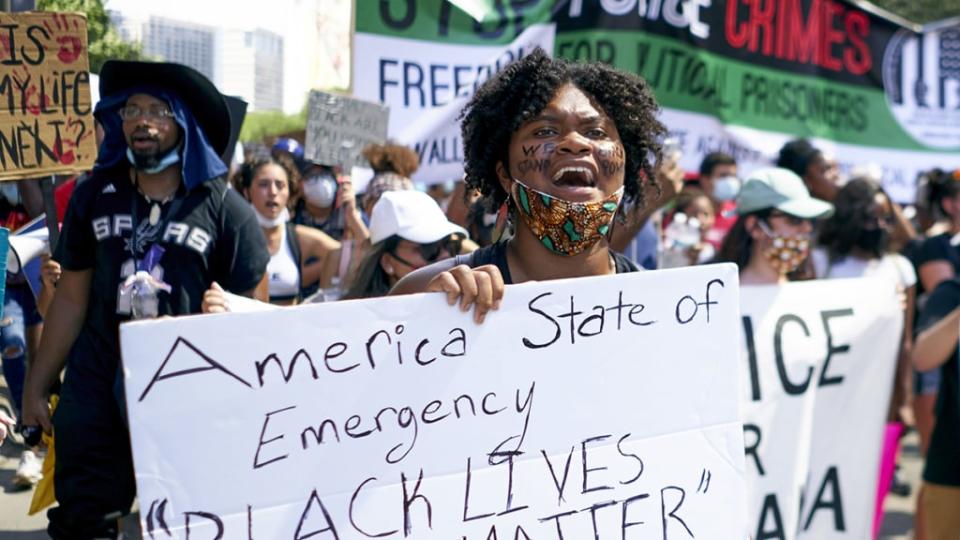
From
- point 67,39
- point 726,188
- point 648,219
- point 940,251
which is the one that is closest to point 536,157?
point 67,39

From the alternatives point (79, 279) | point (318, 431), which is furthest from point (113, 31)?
point (318, 431)

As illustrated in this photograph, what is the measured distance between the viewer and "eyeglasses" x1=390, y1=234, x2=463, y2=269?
164 inches

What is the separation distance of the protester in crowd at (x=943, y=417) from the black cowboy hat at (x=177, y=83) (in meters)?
2.50

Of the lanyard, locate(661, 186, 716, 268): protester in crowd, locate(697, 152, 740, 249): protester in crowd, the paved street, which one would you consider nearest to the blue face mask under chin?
the lanyard

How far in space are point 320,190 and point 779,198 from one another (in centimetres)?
309

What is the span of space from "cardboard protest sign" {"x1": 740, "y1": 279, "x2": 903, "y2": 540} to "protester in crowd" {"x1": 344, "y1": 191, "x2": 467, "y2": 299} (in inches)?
41.9

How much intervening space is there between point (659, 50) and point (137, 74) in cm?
416

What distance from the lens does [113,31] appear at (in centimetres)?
479

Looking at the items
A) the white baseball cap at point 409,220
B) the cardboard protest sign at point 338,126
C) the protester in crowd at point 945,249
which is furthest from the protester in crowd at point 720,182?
the white baseball cap at point 409,220

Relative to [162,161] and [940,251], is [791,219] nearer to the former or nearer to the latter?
[940,251]

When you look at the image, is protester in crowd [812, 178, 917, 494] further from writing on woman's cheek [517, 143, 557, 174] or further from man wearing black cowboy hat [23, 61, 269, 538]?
writing on woman's cheek [517, 143, 557, 174]

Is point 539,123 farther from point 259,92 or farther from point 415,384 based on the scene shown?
point 259,92

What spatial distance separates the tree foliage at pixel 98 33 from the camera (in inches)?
177

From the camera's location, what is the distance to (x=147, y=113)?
3.93 metres
